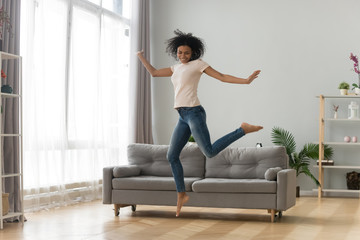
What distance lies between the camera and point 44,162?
263 inches

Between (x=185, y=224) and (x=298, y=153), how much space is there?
12.3 ft

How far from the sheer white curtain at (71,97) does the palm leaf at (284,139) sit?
7.56 ft

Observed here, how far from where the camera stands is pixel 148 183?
5.82 meters

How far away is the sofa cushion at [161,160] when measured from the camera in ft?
20.5

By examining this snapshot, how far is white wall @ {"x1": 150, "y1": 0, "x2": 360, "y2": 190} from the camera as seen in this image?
847 cm

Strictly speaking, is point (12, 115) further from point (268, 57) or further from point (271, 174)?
point (268, 57)

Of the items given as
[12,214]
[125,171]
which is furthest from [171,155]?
[12,214]

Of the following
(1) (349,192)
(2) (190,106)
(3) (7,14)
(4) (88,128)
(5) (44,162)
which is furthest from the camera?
(1) (349,192)

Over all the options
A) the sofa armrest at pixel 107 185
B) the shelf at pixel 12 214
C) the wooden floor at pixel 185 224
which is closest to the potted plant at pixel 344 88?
the wooden floor at pixel 185 224

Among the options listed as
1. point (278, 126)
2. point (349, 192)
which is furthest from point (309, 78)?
point (349, 192)

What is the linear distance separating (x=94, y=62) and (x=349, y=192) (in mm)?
4203

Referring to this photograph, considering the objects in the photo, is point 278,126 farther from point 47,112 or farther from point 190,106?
point 190,106

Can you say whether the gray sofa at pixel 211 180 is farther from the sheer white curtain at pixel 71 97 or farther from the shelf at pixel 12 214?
the sheer white curtain at pixel 71 97

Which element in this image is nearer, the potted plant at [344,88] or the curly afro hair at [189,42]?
the curly afro hair at [189,42]
